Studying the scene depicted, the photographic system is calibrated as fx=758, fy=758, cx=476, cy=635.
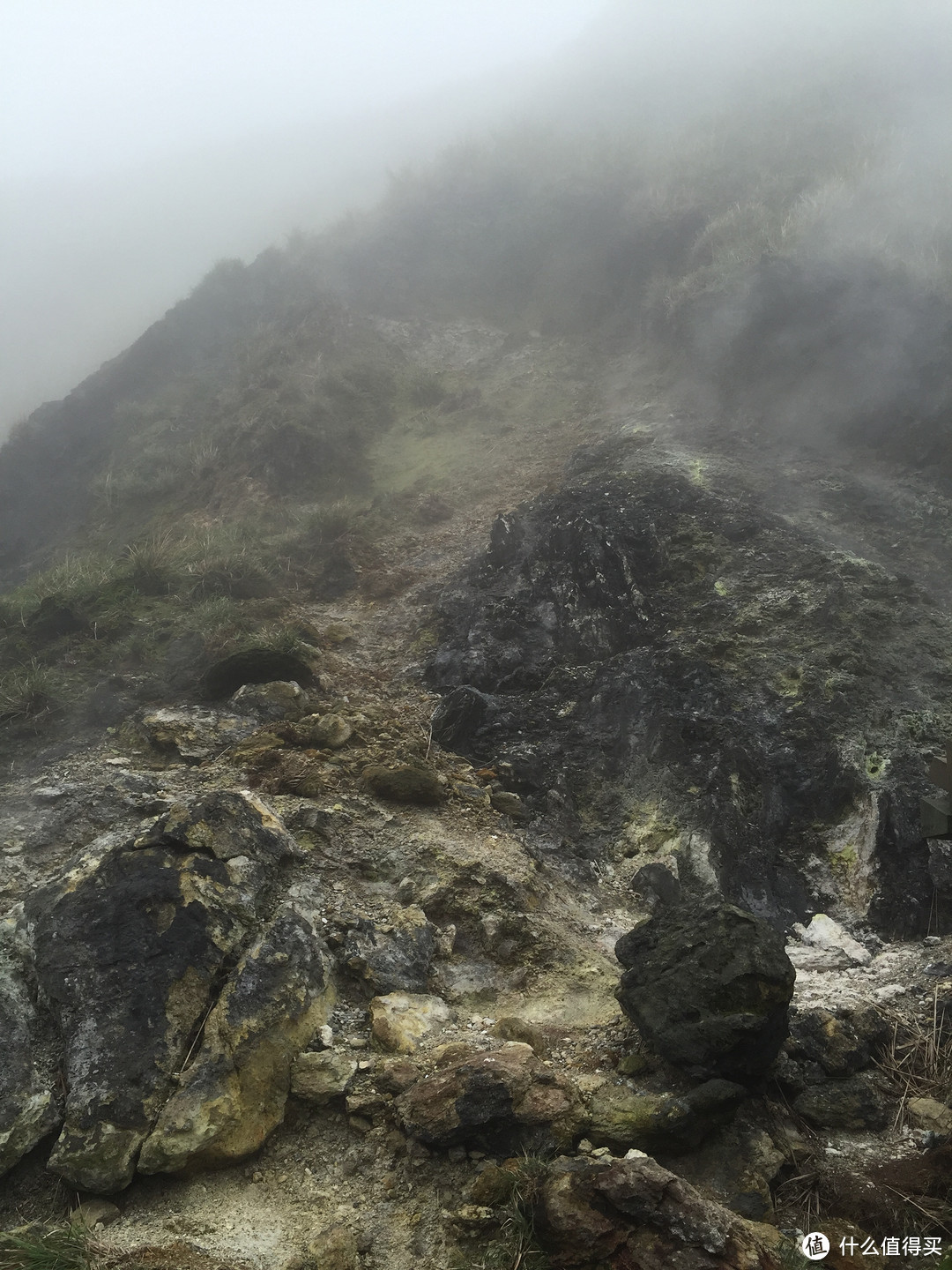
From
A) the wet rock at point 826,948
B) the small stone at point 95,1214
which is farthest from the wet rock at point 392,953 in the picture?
the wet rock at point 826,948

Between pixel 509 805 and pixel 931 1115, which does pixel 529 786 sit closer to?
pixel 509 805

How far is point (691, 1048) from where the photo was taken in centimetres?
343

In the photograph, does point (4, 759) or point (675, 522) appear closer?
point (4, 759)

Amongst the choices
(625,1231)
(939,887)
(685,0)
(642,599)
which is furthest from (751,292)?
(685,0)

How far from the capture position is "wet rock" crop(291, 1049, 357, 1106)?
3.41 metres

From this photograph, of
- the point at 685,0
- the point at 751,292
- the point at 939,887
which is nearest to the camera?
the point at 939,887

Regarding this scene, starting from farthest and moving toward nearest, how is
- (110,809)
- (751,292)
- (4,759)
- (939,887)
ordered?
(751,292), (4,759), (110,809), (939,887)

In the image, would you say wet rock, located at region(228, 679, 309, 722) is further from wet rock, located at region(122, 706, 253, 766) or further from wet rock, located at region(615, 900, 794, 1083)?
wet rock, located at region(615, 900, 794, 1083)

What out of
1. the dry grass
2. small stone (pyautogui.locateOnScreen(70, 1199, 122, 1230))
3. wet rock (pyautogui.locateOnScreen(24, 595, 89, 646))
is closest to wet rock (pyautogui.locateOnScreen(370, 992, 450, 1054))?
small stone (pyautogui.locateOnScreen(70, 1199, 122, 1230))

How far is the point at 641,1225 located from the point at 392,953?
2032 mm

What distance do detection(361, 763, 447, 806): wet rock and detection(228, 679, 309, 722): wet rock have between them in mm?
1233

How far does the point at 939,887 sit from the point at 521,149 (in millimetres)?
21380

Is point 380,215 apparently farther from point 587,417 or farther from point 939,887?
point 939,887

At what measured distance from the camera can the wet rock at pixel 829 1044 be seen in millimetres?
3643
